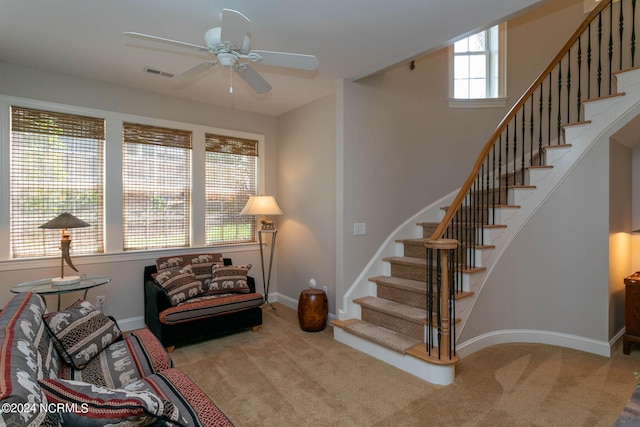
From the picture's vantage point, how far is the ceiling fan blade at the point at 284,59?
2232 millimetres

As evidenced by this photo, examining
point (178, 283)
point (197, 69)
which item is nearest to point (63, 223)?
point (178, 283)

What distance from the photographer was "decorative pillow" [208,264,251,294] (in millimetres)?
3799

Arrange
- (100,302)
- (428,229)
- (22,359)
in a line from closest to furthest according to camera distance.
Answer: (22,359) → (100,302) → (428,229)

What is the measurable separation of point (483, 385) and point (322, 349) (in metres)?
1.45

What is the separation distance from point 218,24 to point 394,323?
304cm

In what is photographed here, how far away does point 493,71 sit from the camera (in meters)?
4.90

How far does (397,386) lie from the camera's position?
2678mm

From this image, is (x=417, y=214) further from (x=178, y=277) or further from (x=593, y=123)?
(x=178, y=277)

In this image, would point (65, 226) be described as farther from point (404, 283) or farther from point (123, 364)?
point (404, 283)

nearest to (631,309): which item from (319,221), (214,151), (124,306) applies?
(319,221)

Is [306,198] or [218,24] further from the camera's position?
[306,198]

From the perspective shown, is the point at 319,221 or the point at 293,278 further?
the point at 293,278

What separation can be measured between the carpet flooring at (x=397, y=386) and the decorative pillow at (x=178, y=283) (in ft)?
1.74

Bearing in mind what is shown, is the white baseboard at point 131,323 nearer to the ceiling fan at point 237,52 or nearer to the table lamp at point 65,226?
the table lamp at point 65,226
